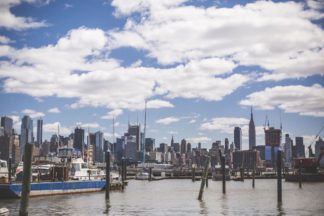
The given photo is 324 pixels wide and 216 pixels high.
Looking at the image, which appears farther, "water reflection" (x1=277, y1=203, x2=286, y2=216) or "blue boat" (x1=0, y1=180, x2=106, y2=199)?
"blue boat" (x1=0, y1=180, x2=106, y2=199)

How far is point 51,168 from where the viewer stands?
177 feet

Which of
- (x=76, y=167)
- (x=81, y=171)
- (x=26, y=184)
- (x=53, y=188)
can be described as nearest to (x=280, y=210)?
(x=26, y=184)

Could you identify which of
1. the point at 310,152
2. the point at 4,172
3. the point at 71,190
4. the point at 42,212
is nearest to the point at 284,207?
the point at 42,212

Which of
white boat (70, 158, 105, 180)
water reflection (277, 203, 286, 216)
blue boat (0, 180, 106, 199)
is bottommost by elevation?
water reflection (277, 203, 286, 216)

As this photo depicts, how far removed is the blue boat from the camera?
45594 millimetres

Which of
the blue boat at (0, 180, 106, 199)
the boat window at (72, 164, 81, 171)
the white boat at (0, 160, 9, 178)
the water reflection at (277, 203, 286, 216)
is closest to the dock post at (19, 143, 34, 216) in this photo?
the water reflection at (277, 203, 286, 216)

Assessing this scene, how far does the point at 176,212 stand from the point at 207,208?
4.60 metres

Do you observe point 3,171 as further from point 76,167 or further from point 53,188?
point 76,167

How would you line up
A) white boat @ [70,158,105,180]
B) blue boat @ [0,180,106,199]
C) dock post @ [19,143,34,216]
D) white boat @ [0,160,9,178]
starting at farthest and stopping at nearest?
white boat @ [70,158,105,180] → white boat @ [0,160,9,178] → blue boat @ [0,180,106,199] → dock post @ [19,143,34,216]

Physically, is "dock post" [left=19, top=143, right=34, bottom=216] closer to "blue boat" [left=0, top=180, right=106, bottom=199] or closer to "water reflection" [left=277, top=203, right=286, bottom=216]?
"water reflection" [left=277, top=203, right=286, bottom=216]

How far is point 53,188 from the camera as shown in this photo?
51.6 metres

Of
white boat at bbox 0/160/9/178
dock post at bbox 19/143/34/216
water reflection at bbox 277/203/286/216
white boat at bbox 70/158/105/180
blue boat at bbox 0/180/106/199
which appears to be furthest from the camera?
white boat at bbox 70/158/105/180

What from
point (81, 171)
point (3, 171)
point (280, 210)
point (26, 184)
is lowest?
point (280, 210)

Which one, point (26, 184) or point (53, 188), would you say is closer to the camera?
point (26, 184)
